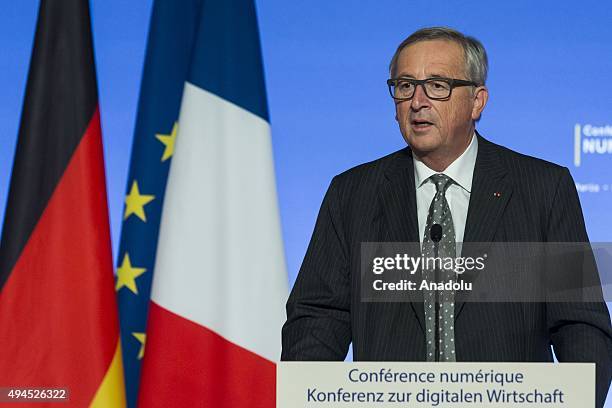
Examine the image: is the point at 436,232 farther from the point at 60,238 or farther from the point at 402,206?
the point at 60,238

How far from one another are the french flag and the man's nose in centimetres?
140

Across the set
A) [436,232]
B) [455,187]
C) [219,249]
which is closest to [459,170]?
[455,187]

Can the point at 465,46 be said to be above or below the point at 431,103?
above

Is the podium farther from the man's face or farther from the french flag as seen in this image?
the french flag

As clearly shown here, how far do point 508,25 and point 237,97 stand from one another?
1.16 m

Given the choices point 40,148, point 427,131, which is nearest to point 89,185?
point 40,148

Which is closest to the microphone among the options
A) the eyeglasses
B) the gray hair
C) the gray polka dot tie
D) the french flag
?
the gray polka dot tie

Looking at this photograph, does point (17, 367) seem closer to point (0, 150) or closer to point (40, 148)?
point (40, 148)

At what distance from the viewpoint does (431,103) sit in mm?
1919

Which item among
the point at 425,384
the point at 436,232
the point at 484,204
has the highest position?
the point at 484,204

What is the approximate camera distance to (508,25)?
3533 mm

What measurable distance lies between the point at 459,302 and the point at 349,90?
192 cm

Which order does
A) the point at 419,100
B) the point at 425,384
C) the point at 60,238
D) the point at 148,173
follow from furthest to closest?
the point at 148,173 < the point at 60,238 < the point at 419,100 < the point at 425,384

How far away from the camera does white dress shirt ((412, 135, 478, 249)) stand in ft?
6.33
